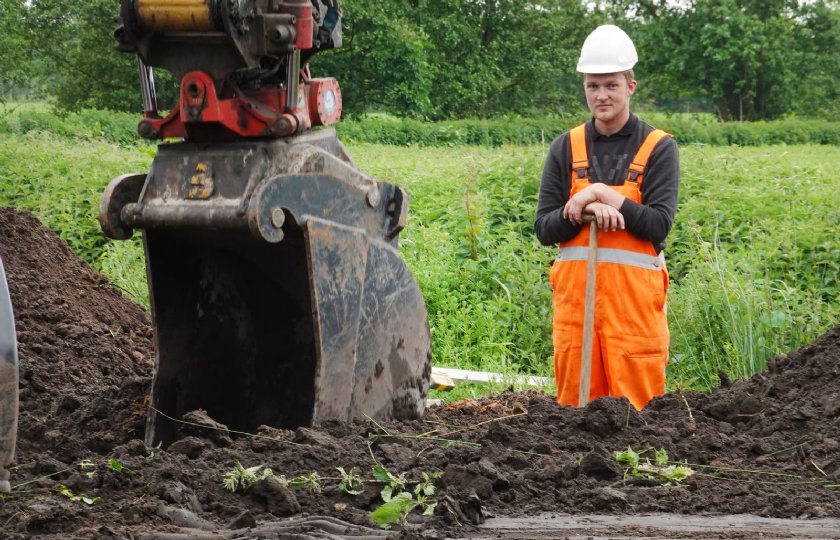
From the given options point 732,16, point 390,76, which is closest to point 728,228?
point 390,76

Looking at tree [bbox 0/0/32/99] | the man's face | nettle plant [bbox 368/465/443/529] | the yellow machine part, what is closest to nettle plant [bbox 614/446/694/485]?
nettle plant [bbox 368/465/443/529]

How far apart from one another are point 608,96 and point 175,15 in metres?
2.11

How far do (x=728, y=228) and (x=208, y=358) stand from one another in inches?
248

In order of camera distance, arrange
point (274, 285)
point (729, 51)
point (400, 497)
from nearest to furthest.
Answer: point (400, 497), point (274, 285), point (729, 51)

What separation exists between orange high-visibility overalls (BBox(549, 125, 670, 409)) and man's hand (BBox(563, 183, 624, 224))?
0.43 ft

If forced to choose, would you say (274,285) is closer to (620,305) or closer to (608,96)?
(620,305)

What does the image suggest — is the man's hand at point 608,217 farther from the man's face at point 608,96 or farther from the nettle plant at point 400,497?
the nettle plant at point 400,497

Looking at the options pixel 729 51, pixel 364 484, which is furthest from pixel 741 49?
pixel 364 484

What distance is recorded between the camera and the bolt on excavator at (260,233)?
422 centimetres

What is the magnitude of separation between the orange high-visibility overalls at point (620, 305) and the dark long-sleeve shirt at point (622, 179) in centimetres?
4

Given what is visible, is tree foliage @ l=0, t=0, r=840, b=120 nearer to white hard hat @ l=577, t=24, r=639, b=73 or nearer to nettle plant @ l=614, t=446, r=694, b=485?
white hard hat @ l=577, t=24, r=639, b=73

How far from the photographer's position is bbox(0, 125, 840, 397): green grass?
24.0ft

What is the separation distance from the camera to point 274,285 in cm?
492

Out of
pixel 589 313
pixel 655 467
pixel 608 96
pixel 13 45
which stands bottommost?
pixel 655 467
